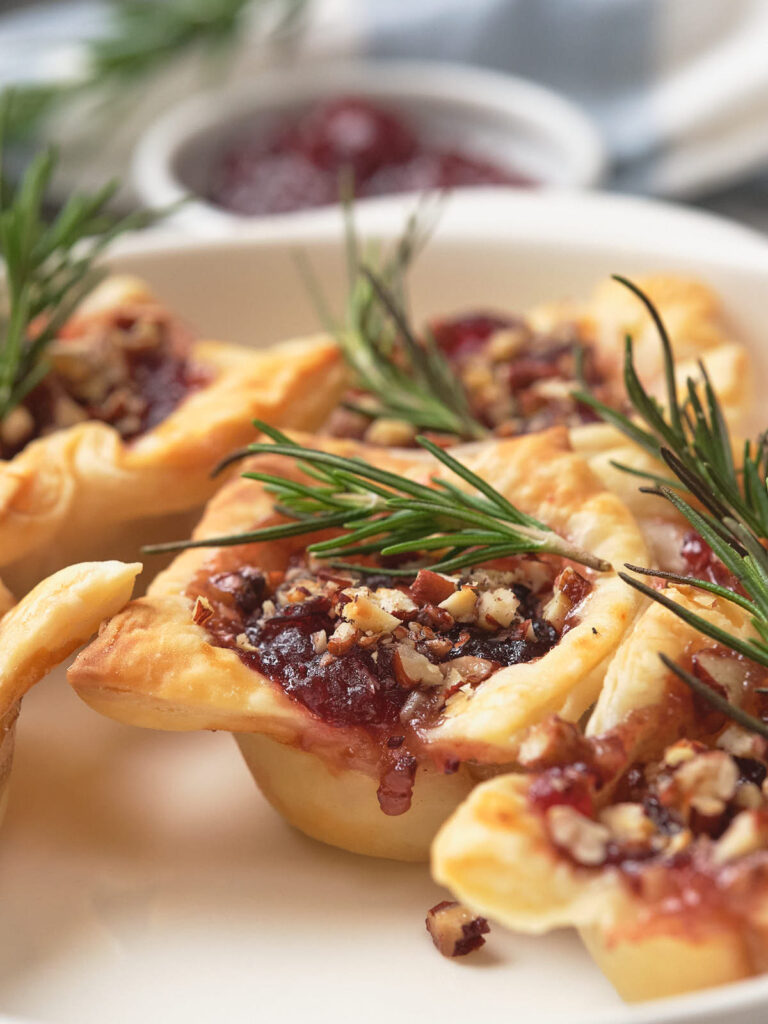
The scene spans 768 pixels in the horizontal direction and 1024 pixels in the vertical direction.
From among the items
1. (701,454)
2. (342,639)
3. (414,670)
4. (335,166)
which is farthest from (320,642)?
(335,166)

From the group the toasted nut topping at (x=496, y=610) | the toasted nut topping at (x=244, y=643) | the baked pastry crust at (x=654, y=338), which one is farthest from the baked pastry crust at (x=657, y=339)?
the toasted nut topping at (x=244, y=643)

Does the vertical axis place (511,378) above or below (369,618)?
above

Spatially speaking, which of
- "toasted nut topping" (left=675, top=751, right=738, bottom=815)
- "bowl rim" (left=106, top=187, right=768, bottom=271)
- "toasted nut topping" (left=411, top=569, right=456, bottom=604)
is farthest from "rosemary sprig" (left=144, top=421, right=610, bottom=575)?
"bowl rim" (left=106, top=187, right=768, bottom=271)

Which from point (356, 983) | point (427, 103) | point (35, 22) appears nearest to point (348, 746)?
point (356, 983)

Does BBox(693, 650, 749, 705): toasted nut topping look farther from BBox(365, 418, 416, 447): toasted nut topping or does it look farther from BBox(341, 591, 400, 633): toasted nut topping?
BBox(365, 418, 416, 447): toasted nut topping

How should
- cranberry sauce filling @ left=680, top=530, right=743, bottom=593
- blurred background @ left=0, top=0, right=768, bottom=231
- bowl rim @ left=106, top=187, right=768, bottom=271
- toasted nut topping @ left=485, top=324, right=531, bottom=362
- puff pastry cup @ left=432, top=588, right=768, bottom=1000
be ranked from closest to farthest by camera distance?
puff pastry cup @ left=432, top=588, right=768, bottom=1000, cranberry sauce filling @ left=680, top=530, right=743, bottom=593, toasted nut topping @ left=485, top=324, right=531, bottom=362, bowl rim @ left=106, top=187, right=768, bottom=271, blurred background @ left=0, top=0, right=768, bottom=231

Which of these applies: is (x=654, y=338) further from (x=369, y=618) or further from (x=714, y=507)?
(x=369, y=618)
